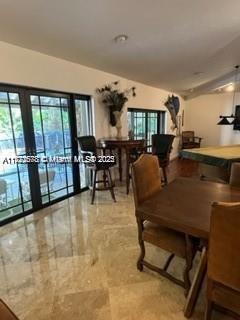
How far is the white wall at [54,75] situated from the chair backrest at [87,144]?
52cm

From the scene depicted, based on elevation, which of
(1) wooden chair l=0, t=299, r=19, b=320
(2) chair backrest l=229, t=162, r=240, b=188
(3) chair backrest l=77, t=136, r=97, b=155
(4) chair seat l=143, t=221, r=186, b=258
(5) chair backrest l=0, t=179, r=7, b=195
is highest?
(3) chair backrest l=77, t=136, r=97, b=155

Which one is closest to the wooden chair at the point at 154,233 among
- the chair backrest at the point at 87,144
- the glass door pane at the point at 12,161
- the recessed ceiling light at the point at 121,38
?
the recessed ceiling light at the point at 121,38

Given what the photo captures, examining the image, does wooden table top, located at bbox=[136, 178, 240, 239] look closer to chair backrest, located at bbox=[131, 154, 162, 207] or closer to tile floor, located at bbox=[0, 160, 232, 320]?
chair backrest, located at bbox=[131, 154, 162, 207]

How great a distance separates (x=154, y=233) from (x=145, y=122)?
469cm

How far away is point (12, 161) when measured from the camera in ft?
9.01

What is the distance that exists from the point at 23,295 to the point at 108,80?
3672 mm

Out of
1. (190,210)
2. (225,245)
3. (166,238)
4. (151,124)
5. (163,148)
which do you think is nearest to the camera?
(225,245)

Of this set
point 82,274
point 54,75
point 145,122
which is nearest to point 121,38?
point 54,75

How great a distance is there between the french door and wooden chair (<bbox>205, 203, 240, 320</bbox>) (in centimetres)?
259

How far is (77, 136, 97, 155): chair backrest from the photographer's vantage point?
3.34 meters

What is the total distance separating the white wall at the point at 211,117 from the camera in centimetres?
772

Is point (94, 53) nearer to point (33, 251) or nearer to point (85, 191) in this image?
point (85, 191)

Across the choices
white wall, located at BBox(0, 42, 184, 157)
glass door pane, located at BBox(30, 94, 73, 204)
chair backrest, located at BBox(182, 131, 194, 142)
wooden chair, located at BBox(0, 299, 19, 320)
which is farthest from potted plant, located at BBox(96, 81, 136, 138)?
chair backrest, located at BBox(182, 131, 194, 142)

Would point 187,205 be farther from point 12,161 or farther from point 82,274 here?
point 12,161
